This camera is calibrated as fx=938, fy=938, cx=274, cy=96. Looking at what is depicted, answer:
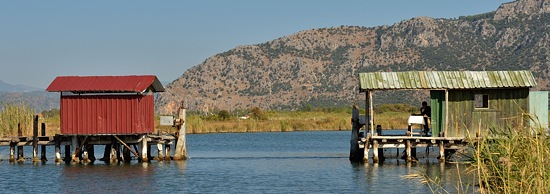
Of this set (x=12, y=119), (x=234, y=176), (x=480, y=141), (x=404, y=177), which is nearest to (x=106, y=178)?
(x=234, y=176)

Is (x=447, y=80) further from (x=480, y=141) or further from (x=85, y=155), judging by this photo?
(x=85, y=155)

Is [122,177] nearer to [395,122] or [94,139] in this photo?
[94,139]

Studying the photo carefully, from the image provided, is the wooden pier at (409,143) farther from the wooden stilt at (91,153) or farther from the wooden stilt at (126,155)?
the wooden stilt at (91,153)

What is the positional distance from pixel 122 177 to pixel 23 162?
35.4 feet

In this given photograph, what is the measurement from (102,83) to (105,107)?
1394mm

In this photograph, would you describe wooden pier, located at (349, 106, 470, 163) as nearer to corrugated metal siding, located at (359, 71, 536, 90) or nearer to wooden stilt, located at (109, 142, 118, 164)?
corrugated metal siding, located at (359, 71, 536, 90)

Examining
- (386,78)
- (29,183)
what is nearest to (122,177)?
(29,183)

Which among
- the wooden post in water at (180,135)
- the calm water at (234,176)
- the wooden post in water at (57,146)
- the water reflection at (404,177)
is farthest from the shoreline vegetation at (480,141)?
the wooden post in water at (180,135)

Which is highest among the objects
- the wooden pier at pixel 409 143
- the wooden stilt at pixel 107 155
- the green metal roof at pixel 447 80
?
the green metal roof at pixel 447 80

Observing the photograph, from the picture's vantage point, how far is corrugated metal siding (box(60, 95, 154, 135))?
44.7 metres

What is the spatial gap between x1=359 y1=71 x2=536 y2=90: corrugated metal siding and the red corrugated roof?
421 inches

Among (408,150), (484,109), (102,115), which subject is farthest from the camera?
(102,115)

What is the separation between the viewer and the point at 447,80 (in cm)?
4272

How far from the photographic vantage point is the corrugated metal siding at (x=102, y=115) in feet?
147
